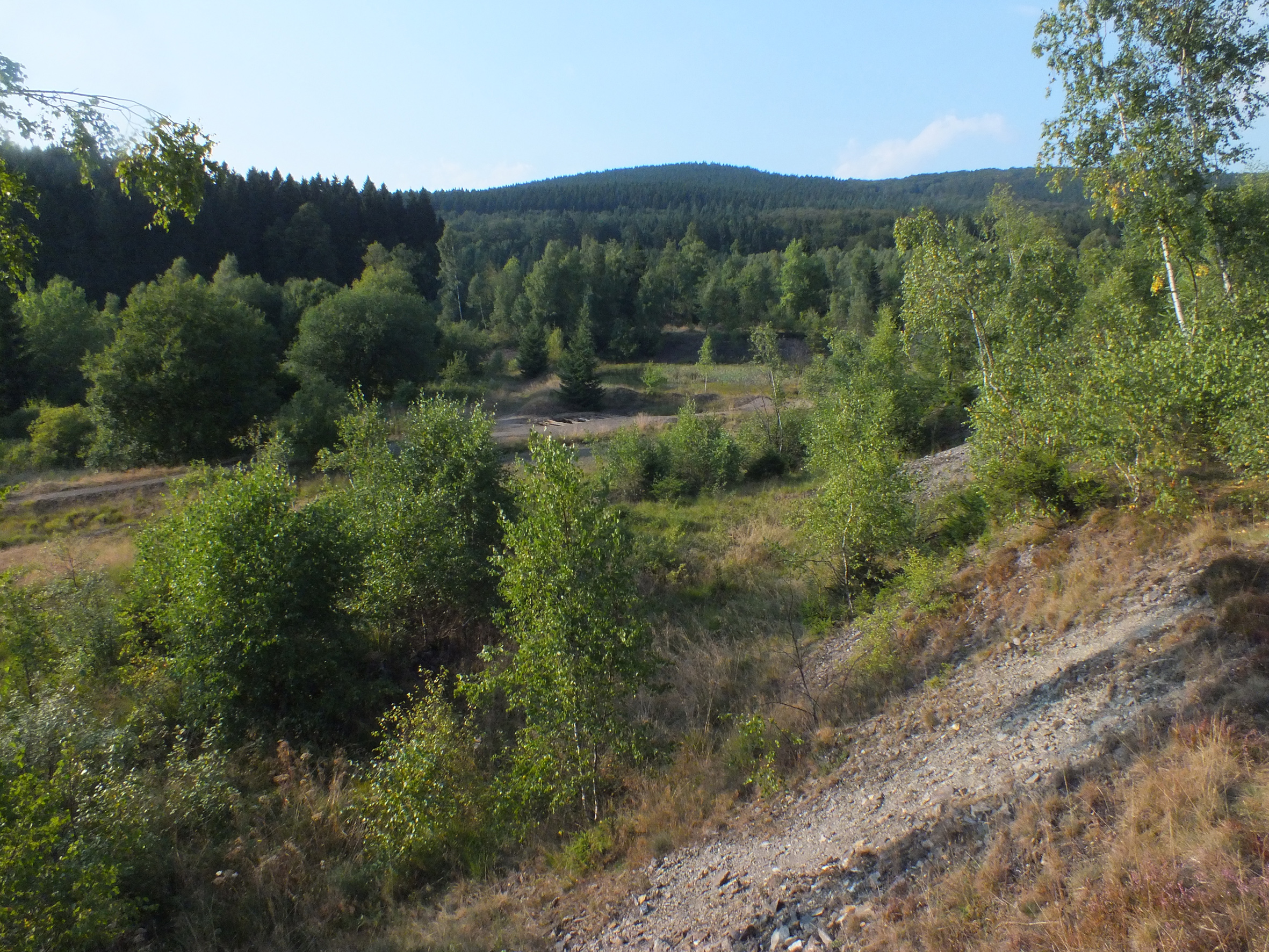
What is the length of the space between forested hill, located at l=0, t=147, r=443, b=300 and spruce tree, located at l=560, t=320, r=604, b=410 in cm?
2763

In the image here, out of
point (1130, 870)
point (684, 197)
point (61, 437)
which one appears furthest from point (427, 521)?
point (684, 197)

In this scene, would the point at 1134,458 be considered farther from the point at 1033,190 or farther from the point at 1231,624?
the point at 1033,190

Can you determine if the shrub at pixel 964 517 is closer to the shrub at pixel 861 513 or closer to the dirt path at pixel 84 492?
the shrub at pixel 861 513

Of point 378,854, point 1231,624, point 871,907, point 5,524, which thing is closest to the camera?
point 871,907

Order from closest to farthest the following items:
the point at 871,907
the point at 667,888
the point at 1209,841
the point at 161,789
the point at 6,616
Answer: the point at 1209,841 < the point at 871,907 < the point at 667,888 < the point at 161,789 < the point at 6,616

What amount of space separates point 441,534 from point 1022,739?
447 inches

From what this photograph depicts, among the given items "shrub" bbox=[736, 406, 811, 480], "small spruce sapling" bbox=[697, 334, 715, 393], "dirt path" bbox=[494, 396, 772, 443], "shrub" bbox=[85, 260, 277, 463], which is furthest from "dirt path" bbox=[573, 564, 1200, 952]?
"small spruce sapling" bbox=[697, 334, 715, 393]

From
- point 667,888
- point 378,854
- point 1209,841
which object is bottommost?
point 378,854

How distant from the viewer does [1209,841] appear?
4918 millimetres

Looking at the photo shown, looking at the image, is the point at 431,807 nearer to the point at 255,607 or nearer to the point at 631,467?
the point at 255,607

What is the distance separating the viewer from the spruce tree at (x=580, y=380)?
48.2 meters

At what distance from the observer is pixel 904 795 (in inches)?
293

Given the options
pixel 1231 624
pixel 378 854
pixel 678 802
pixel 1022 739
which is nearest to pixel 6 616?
pixel 378 854

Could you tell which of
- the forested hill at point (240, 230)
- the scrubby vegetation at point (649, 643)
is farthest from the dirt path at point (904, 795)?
the forested hill at point (240, 230)
